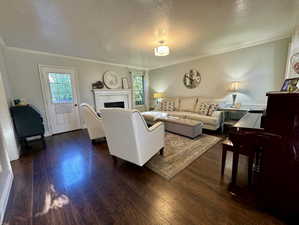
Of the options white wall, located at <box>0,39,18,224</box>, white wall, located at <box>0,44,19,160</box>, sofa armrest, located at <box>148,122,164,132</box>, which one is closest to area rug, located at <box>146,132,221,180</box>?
sofa armrest, located at <box>148,122,164,132</box>

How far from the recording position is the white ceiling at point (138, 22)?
1759 millimetres

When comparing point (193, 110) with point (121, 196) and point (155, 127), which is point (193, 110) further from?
point (121, 196)

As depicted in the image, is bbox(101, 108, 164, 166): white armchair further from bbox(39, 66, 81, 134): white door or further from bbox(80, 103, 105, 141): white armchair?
bbox(39, 66, 81, 134): white door

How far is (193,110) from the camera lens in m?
4.44

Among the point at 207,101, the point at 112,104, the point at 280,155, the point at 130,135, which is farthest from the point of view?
the point at 112,104

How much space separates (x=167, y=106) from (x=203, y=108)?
4.94ft

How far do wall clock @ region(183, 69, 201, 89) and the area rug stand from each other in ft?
7.60

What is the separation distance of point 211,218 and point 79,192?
5.14 ft

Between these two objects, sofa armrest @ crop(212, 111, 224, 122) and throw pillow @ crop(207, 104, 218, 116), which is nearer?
sofa armrest @ crop(212, 111, 224, 122)

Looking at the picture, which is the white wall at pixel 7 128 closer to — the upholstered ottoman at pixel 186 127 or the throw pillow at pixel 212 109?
the upholstered ottoman at pixel 186 127

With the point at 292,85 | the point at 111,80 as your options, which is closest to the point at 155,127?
the point at 292,85

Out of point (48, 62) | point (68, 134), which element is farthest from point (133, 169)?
point (48, 62)

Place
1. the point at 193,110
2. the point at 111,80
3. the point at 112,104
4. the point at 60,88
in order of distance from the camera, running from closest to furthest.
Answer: the point at 60,88 → the point at 193,110 → the point at 111,80 → the point at 112,104

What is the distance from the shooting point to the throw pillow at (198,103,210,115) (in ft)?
12.8
